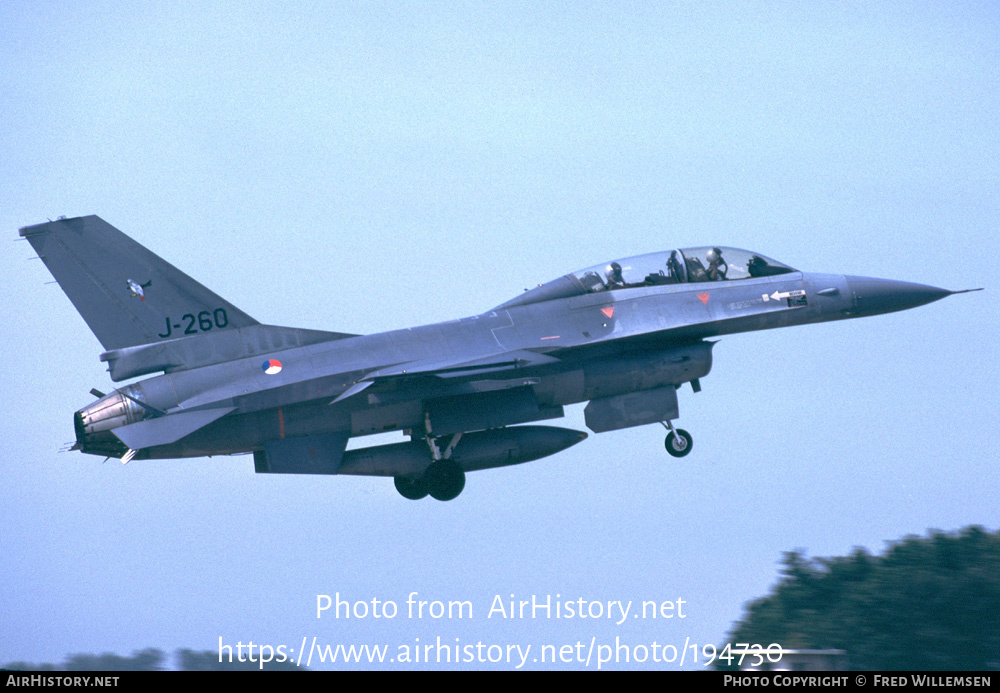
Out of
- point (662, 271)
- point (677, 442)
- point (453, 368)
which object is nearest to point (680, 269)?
point (662, 271)

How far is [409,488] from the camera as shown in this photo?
2064cm

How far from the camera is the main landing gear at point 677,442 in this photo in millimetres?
20688

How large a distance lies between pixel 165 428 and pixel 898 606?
3360 cm

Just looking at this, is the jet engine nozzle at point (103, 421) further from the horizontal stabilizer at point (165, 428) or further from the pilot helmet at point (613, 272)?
the pilot helmet at point (613, 272)

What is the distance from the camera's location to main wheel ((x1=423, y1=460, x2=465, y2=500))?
1986 centimetres

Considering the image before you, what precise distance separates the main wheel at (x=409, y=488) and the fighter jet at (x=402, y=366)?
23 mm

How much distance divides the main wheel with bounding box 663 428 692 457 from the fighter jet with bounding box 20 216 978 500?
0.08 feet

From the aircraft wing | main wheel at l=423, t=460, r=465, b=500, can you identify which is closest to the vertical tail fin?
the aircraft wing

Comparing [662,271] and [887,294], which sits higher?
[662,271]

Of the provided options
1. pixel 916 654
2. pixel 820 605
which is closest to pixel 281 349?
pixel 916 654

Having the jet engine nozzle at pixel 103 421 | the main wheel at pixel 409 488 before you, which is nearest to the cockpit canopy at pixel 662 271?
the main wheel at pixel 409 488

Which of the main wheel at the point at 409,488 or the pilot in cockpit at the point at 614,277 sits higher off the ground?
the pilot in cockpit at the point at 614,277

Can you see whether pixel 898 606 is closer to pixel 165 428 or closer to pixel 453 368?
pixel 453 368
